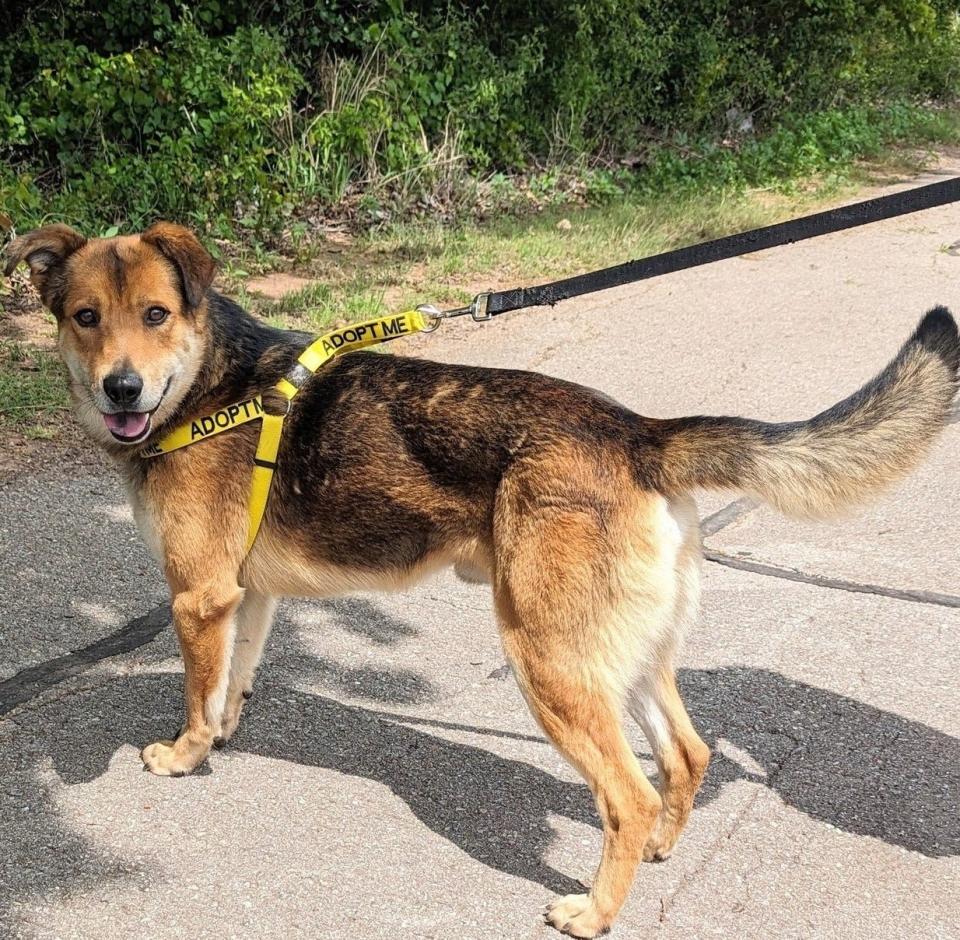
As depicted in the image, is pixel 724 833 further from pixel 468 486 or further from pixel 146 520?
pixel 146 520

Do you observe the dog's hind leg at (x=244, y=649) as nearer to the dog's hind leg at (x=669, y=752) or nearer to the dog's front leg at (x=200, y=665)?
the dog's front leg at (x=200, y=665)

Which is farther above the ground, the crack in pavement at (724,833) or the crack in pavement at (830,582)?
the crack in pavement at (724,833)

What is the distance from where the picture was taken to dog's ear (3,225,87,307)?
13.0 feet

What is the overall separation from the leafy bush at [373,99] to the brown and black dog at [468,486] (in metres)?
5.10

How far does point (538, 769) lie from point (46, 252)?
7.84 ft

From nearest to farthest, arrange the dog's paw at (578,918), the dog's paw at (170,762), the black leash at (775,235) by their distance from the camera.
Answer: the dog's paw at (578,918)
the black leash at (775,235)
the dog's paw at (170,762)

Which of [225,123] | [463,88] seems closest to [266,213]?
[225,123]

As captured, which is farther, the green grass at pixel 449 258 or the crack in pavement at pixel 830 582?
the green grass at pixel 449 258


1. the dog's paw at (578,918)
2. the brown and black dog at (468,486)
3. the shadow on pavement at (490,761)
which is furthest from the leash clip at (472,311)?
the dog's paw at (578,918)

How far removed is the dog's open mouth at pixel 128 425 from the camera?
3.75m

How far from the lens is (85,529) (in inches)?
221

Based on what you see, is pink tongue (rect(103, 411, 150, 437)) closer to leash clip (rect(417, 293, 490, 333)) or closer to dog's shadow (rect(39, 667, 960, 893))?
leash clip (rect(417, 293, 490, 333))

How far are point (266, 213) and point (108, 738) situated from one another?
6825 mm

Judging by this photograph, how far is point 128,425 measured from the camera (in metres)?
3.76
